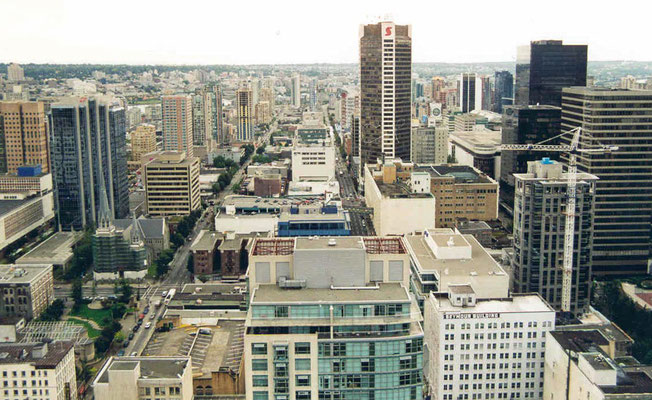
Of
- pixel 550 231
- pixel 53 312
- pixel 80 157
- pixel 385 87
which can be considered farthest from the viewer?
pixel 385 87

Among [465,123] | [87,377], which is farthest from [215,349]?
[465,123]

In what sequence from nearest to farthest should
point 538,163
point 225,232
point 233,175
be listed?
point 538,163
point 225,232
point 233,175

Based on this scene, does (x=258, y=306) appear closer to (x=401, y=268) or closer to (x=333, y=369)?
(x=333, y=369)

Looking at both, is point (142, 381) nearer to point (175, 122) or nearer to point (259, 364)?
point (259, 364)

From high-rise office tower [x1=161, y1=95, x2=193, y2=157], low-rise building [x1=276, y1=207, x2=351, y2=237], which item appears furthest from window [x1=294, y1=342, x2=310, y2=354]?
high-rise office tower [x1=161, y1=95, x2=193, y2=157]

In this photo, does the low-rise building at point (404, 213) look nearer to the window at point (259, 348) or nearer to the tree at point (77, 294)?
the tree at point (77, 294)

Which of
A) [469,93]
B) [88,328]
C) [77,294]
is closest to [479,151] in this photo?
[77,294]

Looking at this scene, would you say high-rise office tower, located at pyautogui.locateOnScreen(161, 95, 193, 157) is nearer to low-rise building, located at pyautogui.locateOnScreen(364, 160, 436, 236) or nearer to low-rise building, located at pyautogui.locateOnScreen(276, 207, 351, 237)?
low-rise building, located at pyautogui.locateOnScreen(364, 160, 436, 236)
